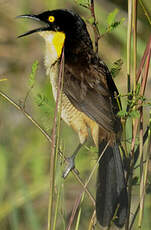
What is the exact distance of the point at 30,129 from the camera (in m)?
5.82

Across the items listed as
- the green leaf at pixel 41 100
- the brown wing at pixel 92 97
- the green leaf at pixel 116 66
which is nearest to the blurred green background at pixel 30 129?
the green leaf at pixel 41 100

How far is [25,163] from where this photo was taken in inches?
199

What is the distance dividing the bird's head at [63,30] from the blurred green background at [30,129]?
13 cm

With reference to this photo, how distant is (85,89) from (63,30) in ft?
1.34

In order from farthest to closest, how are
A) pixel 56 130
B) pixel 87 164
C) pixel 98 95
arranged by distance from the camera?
1. pixel 87 164
2. pixel 98 95
3. pixel 56 130

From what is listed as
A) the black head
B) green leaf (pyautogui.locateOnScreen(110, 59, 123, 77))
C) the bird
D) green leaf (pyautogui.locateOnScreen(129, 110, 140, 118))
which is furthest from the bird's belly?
green leaf (pyautogui.locateOnScreen(129, 110, 140, 118))

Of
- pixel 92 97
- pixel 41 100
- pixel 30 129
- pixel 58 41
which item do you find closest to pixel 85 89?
pixel 92 97

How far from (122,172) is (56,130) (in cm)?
67

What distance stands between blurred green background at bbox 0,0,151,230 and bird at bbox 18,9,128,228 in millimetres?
109

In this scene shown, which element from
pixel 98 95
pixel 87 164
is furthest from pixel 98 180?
pixel 87 164

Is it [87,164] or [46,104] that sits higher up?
[46,104]

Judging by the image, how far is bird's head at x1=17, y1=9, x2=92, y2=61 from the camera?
3.46 m

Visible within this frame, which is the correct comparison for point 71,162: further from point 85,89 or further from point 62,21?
point 62,21

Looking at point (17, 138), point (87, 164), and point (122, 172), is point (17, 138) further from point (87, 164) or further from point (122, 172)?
point (122, 172)
